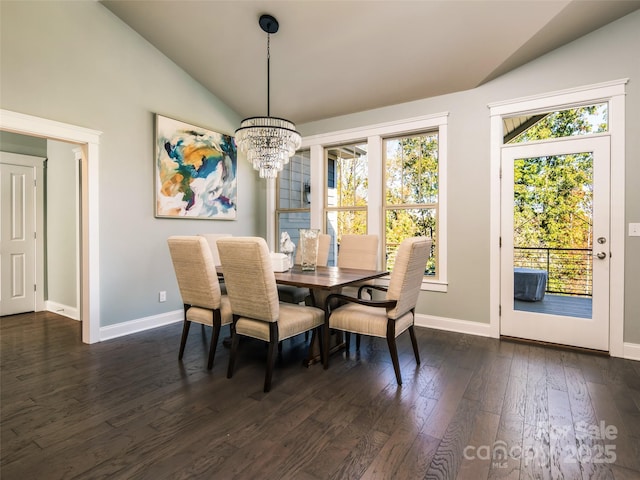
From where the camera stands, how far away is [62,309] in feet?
14.8

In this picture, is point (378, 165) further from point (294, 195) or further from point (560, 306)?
point (560, 306)

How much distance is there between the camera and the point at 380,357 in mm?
2992

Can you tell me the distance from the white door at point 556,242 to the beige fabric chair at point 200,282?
2901 mm

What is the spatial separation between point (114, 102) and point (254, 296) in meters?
2.83

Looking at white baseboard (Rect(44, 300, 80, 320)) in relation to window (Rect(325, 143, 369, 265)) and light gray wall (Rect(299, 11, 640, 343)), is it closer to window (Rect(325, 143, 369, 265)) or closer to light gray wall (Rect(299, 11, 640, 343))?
window (Rect(325, 143, 369, 265))

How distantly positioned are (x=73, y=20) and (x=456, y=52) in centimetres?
373

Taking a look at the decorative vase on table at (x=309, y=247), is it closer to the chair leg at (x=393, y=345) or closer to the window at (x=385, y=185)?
the chair leg at (x=393, y=345)

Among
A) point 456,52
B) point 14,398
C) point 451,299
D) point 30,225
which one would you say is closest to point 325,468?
point 14,398

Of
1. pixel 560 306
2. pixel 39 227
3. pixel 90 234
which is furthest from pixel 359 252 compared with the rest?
pixel 39 227

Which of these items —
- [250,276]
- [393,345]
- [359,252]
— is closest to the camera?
[250,276]

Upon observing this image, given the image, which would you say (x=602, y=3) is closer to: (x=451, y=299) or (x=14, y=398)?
(x=451, y=299)

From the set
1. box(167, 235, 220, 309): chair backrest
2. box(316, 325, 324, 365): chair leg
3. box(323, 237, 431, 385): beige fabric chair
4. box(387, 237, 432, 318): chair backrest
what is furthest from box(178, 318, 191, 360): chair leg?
box(387, 237, 432, 318): chair backrest

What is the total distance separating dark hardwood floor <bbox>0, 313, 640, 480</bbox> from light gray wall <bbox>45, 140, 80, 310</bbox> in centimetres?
148

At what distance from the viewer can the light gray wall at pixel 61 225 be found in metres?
4.36
